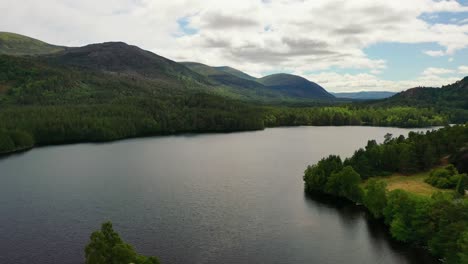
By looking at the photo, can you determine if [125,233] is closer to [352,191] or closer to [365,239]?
[365,239]

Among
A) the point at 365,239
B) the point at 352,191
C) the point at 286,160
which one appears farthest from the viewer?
the point at 286,160

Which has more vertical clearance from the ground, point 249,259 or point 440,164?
point 440,164

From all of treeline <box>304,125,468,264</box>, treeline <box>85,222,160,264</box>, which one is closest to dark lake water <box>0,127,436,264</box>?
treeline <box>304,125,468,264</box>

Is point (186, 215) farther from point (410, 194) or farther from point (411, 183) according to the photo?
point (411, 183)

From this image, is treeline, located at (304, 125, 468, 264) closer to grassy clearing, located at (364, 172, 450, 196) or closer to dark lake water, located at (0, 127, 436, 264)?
grassy clearing, located at (364, 172, 450, 196)

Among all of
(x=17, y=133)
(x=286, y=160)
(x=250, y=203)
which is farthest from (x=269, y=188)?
(x=17, y=133)

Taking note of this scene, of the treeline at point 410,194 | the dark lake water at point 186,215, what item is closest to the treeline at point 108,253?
the dark lake water at point 186,215
